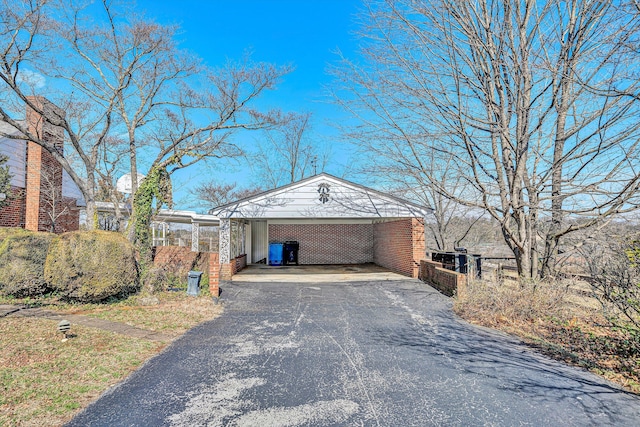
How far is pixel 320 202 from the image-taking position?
12.4 m

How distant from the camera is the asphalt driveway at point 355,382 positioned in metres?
3.13

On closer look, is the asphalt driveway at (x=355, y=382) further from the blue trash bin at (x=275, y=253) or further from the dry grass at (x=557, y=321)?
the blue trash bin at (x=275, y=253)

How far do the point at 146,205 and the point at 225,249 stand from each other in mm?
2994

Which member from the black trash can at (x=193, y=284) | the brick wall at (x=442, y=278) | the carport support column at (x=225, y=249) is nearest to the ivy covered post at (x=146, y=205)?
the black trash can at (x=193, y=284)

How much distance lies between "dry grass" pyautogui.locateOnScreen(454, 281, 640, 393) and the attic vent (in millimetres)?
5984

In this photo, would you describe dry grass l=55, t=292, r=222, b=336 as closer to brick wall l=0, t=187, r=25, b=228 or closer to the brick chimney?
brick wall l=0, t=187, r=25, b=228

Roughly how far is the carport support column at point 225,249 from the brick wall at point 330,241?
5958 millimetres

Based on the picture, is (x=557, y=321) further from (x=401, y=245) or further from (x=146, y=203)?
(x=146, y=203)

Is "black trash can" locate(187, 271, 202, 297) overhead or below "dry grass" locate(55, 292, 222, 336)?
overhead

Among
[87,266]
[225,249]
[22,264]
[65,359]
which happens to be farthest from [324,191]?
[65,359]

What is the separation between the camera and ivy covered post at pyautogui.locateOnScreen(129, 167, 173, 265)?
9.92m

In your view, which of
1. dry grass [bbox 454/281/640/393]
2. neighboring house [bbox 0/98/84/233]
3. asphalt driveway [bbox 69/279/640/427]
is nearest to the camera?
asphalt driveway [bbox 69/279/640/427]

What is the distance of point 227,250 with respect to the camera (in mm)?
12094

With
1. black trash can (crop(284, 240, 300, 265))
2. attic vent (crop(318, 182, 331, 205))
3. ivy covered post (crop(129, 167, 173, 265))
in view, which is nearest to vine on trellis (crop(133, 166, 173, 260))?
ivy covered post (crop(129, 167, 173, 265))
